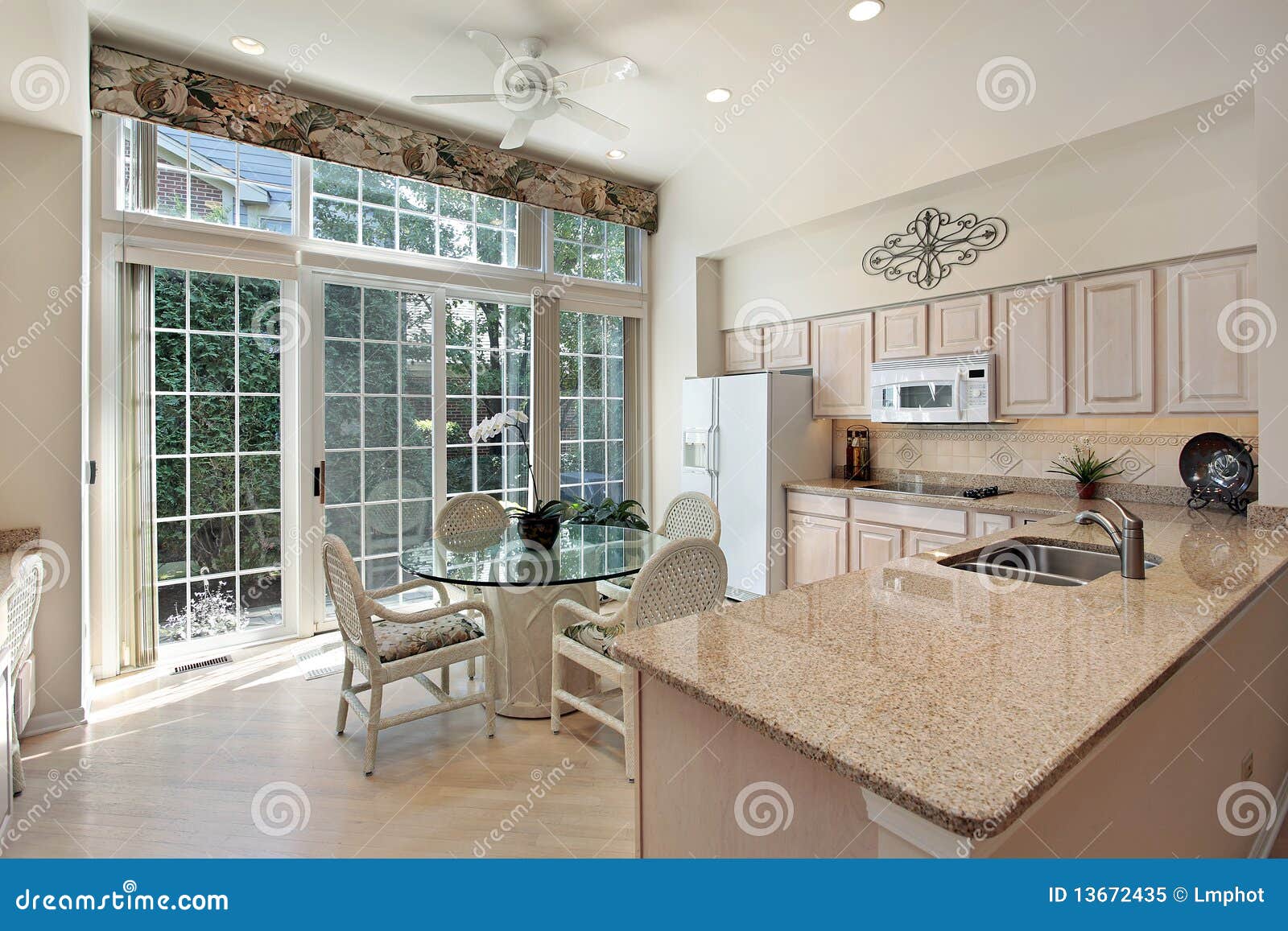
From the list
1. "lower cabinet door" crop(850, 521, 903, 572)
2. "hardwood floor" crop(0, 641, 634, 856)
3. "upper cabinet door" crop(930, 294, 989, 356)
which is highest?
"upper cabinet door" crop(930, 294, 989, 356)

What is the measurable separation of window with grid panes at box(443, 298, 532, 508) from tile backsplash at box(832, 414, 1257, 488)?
224cm

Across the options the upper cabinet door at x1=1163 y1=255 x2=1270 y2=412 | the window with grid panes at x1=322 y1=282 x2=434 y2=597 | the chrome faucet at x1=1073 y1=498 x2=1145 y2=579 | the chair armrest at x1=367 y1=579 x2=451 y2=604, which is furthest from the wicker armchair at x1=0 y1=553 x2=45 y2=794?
the upper cabinet door at x1=1163 y1=255 x2=1270 y2=412

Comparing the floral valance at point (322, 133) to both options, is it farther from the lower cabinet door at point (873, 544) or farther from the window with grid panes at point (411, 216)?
the lower cabinet door at point (873, 544)

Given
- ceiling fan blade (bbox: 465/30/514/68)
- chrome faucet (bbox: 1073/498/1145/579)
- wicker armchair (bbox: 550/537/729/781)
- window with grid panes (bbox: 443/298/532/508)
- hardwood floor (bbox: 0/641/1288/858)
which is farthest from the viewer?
window with grid panes (bbox: 443/298/532/508)

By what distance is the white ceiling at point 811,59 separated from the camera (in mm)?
2805

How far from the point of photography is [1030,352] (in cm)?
344

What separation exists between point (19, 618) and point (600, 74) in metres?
2.98

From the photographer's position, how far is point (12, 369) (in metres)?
2.70

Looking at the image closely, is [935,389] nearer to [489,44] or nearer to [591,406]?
[591,406]

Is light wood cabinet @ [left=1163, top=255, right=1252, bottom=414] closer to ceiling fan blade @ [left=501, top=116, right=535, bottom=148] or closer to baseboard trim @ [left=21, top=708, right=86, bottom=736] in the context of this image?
ceiling fan blade @ [left=501, top=116, right=535, bottom=148]

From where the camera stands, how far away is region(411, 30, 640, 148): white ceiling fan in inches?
112

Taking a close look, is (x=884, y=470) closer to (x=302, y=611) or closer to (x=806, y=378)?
(x=806, y=378)

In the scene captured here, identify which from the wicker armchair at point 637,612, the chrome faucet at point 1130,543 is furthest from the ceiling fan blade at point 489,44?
the chrome faucet at point 1130,543

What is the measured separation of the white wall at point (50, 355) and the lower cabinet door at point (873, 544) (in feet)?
12.4
